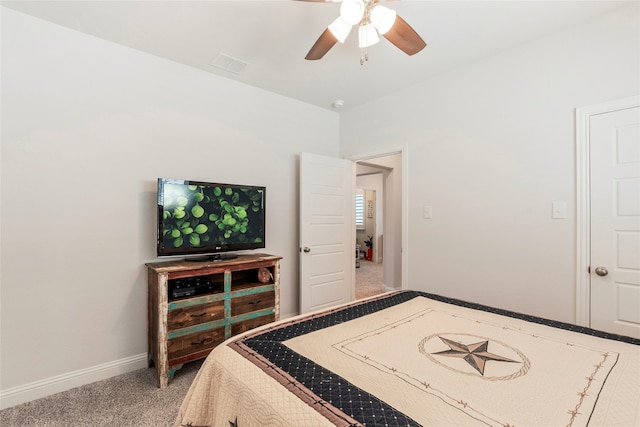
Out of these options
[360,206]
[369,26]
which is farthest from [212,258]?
[360,206]

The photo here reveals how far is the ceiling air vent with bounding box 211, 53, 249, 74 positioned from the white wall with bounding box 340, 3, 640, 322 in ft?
5.37

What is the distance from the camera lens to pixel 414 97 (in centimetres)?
319

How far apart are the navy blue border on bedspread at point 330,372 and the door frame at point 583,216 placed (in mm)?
917

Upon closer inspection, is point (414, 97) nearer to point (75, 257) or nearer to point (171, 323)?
point (171, 323)

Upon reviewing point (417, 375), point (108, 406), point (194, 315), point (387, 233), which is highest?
point (387, 233)

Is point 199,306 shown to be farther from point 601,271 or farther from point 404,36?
point 601,271

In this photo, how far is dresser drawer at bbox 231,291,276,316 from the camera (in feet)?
8.45

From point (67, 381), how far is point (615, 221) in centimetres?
406

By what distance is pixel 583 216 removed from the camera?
216 cm

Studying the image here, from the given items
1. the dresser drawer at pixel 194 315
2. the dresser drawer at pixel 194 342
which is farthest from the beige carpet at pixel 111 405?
the dresser drawer at pixel 194 315

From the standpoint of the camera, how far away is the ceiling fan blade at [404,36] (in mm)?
1706

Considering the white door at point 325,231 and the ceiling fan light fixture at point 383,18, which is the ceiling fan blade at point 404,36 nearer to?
the ceiling fan light fixture at point 383,18

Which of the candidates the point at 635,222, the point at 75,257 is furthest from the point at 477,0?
the point at 75,257

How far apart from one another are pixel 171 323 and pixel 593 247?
3110 millimetres
